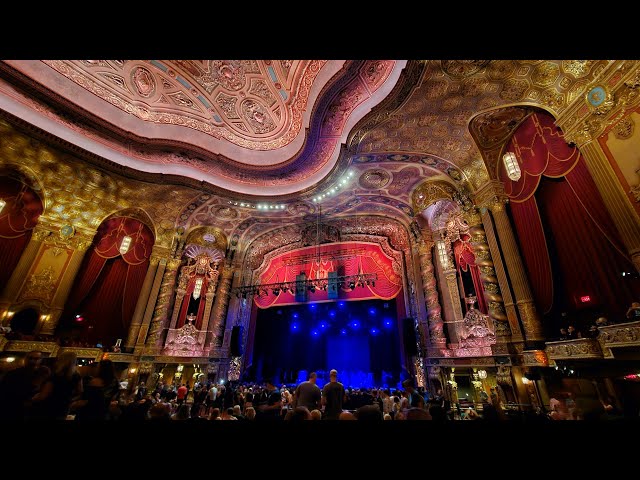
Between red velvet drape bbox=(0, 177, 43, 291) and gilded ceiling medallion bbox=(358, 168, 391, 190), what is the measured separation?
1218cm

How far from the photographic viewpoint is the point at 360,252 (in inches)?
535

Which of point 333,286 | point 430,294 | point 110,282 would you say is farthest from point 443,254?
point 110,282

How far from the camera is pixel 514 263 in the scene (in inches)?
268

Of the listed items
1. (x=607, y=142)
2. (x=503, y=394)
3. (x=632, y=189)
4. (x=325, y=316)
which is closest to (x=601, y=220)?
(x=632, y=189)

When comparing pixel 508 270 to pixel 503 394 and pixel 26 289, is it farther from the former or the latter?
pixel 26 289

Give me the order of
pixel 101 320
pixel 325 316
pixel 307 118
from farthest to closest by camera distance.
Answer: pixel 325 316 < pixel 101 320 < pixel 307 118

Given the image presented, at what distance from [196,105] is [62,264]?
7.85 metres

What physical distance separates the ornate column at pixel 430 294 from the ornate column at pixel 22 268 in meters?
14.3

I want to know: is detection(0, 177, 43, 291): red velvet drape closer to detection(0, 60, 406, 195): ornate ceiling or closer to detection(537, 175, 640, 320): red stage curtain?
detection(0, 60, 406, 195): ornate ceiling

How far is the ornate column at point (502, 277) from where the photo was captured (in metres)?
6.50

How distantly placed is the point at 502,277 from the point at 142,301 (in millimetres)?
13032

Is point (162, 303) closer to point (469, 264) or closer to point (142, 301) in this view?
point (142, 301)

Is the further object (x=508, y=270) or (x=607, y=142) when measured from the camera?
(x=508, y=270)

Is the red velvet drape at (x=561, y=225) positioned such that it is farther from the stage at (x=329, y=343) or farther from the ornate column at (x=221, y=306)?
the ornate column at (x=221, y=306)
